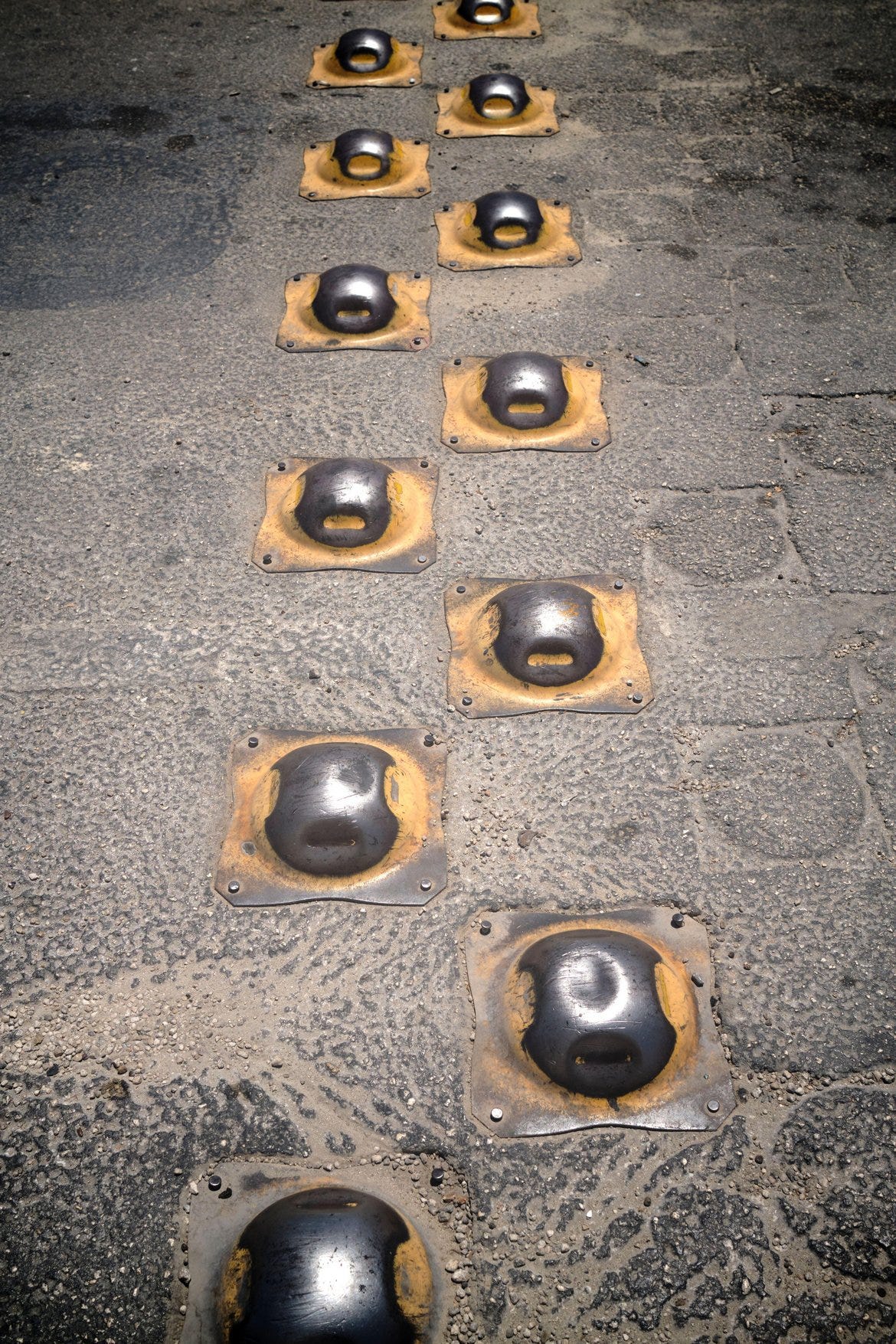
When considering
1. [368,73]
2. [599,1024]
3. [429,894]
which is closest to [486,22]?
[368,73]

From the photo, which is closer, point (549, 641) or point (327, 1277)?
point (327, 1277)

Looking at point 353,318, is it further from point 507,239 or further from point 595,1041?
point 595,1041

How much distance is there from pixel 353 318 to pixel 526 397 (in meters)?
0.85

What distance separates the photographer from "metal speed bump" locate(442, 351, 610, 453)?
3.48 meters

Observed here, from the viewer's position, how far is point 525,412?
3.53 m

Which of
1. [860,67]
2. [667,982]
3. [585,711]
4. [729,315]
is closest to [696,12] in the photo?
[860,67]

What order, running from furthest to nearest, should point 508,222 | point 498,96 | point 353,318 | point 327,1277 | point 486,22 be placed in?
1. point 486,22
2. point 498,96
3. point 508,222
4. point 353,318
5. point 327,1277

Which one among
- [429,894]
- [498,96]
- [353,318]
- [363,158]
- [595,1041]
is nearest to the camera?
[595,1041]

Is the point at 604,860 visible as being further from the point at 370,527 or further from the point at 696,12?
the point at 696,12

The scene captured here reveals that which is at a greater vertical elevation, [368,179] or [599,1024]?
[368,179]

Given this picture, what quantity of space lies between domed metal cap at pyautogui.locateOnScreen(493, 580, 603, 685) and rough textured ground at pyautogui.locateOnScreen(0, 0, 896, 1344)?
0.48 ft

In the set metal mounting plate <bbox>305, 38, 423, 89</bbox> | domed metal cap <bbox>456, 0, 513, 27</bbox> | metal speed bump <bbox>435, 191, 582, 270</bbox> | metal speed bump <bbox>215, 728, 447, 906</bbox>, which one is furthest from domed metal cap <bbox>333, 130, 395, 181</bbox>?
metal speed bump <bbox>215, 728, 447, 906</bbox>

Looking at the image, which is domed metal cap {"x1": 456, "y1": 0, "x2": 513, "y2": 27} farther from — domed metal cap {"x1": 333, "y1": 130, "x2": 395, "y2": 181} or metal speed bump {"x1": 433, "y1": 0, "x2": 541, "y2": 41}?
domed metal cap {"x1": 333, "y1": 130, "x2": 395, "y2": 181}

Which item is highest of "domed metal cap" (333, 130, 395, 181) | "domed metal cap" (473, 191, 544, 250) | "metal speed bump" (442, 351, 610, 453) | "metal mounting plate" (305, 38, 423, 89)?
Result: "metal mounting plate" (305, 38, 423, 89)
